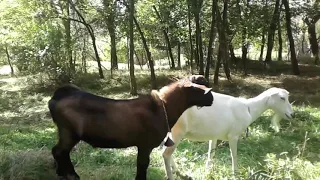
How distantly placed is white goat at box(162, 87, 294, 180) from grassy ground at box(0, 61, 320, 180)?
396 mm

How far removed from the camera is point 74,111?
3.40 m

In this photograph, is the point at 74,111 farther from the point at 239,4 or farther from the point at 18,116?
the point at 239,4

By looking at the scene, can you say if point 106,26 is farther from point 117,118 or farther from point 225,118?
point 117,118

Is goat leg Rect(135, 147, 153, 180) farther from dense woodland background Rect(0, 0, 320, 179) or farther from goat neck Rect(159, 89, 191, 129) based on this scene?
dense woodland background Rect(0, 0, 320, 179)

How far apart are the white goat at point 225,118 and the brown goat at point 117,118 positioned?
1.22m

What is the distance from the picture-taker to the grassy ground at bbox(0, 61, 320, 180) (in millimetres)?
4019

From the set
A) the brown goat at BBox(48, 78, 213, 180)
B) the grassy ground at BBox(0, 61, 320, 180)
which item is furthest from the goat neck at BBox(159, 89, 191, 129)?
the grassy ground at BBox(0, 61, 320, 180)

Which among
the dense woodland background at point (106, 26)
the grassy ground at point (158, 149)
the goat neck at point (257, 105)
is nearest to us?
the grassy ground at point (158, 149)

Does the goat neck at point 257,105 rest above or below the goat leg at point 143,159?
above

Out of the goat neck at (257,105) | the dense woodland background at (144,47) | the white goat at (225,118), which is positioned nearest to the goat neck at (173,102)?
the white goat at (225,118)

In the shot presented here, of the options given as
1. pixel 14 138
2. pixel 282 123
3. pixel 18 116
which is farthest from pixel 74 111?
pixel 18 116

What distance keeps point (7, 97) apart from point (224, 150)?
38.1 feet

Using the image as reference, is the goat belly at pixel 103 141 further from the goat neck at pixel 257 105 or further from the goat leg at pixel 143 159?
the goat neck at pixel 257 105

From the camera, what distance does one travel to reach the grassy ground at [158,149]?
13.2ft
